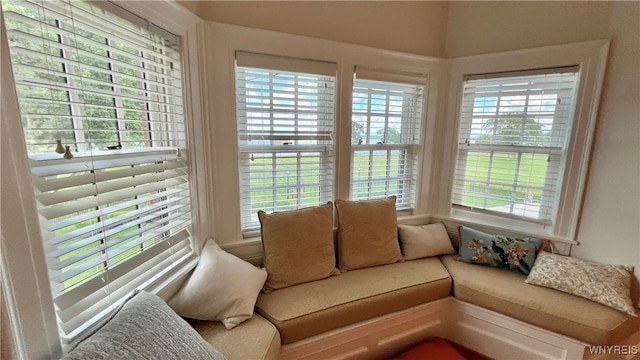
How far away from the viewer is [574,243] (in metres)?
1.87

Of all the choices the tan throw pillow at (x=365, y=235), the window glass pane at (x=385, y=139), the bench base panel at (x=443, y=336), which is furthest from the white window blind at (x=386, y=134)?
the bench base panel at (x=443, y=336)

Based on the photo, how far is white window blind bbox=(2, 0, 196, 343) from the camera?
82 cm

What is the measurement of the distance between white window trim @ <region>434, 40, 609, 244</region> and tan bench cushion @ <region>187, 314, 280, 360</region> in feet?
5.94

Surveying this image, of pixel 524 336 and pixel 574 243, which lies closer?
pixel 524 336

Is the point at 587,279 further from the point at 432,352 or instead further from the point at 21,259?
the point at 21,259

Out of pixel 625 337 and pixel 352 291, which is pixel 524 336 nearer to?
pixel 625 337

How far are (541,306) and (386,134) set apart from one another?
1.48 meters

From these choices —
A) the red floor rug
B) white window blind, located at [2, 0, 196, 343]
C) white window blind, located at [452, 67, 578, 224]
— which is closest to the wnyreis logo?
the red floor rug

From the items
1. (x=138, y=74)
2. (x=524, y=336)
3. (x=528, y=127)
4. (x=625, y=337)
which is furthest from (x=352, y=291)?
(x=528, y=127)

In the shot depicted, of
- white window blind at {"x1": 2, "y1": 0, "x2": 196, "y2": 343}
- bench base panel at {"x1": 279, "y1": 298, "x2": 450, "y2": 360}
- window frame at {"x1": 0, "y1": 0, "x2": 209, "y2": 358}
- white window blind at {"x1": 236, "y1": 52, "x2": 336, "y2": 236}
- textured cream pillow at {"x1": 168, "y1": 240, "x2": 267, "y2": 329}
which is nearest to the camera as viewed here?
window frame at {"x1": 0, "y1": 0, "x2": 209, "y2": 358}

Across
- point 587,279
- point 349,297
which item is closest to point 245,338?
point 349,297

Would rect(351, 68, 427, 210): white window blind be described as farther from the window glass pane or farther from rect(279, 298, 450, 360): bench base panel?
rect(279, 298, 450, 360): bench base panel

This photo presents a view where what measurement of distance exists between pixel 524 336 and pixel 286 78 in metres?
2.17

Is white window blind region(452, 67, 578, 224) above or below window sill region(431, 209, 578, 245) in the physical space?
above
